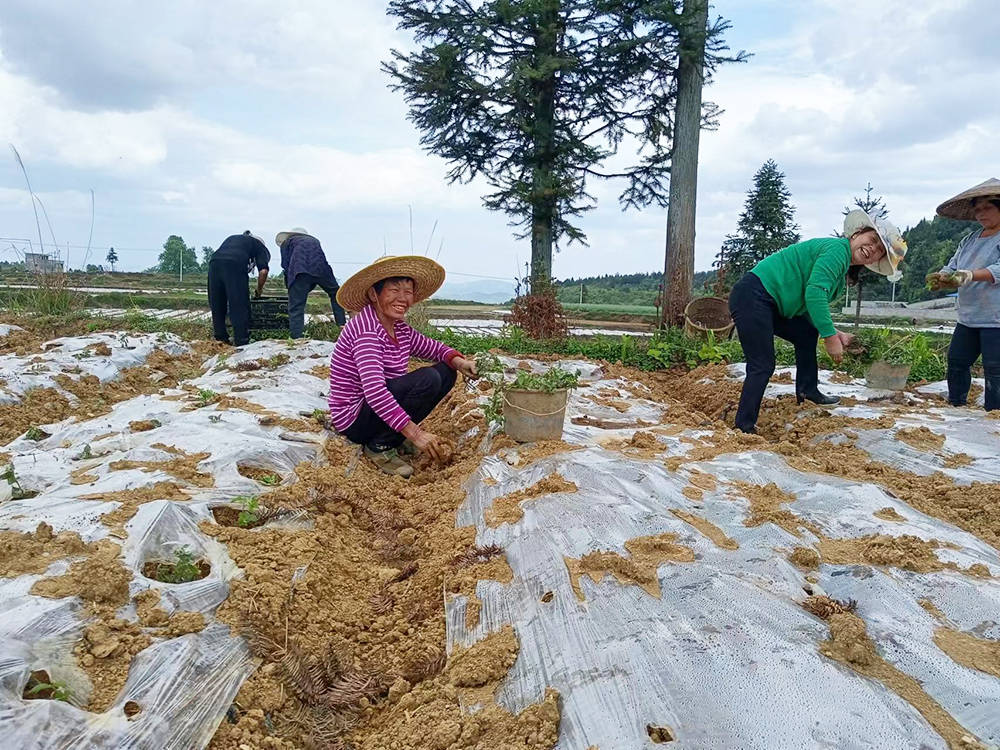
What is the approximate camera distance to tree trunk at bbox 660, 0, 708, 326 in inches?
378

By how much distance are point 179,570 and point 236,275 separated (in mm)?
5400

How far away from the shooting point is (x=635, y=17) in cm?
1064

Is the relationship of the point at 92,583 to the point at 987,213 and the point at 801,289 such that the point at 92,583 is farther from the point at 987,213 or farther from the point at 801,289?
the point at 987,213

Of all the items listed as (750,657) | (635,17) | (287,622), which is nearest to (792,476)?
(750,657)

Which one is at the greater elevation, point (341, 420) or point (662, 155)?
point (662, 155)

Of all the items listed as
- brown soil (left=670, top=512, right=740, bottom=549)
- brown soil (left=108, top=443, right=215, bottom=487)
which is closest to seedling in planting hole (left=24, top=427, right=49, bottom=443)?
brown soil (left=108, top=443, right=215, bottom=487)

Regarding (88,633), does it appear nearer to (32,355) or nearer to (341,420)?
(341,420)

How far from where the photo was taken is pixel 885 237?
3512mm

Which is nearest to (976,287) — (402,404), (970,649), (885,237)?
(885,237)

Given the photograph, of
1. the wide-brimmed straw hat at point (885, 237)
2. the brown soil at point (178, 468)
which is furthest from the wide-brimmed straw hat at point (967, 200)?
the brown soil at point (178, 468)

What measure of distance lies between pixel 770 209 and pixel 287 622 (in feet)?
55.6

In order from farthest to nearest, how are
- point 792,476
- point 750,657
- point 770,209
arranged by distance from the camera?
1. point 770,209
2. point 792,476
3. point 750,657

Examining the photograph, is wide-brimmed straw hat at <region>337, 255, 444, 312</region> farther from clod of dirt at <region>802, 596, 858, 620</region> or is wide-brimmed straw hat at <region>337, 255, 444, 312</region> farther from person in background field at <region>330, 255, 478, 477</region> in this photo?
clod of dirt at <region>802, 596, 858, 620</region>

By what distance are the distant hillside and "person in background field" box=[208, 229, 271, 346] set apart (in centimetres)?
1258
